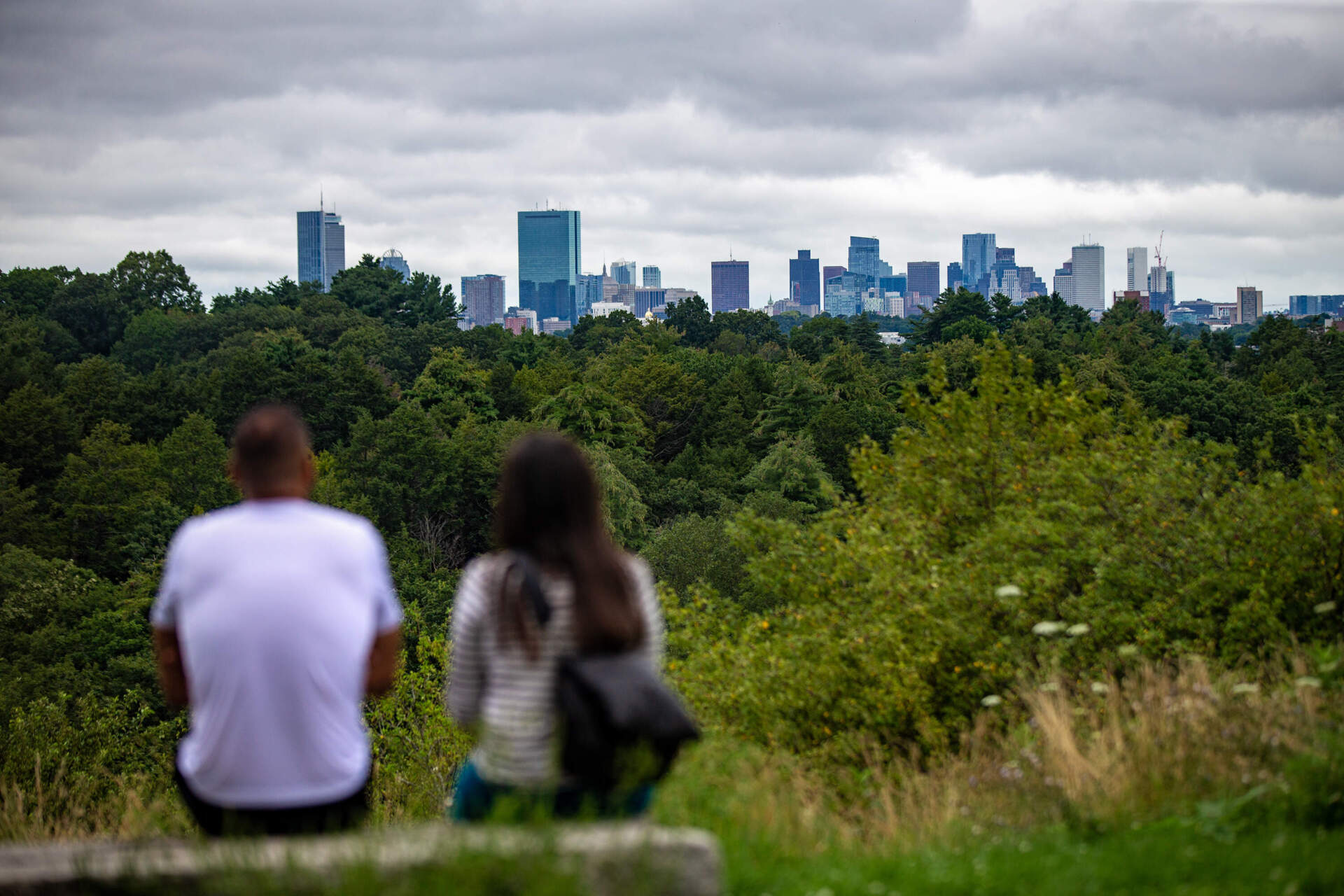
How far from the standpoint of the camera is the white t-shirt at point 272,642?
3262 millimetres

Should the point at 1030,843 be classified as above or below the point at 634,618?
below

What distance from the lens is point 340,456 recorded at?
59188 mm

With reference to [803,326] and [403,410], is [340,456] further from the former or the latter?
[803,326]

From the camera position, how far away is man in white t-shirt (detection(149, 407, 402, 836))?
129 inches

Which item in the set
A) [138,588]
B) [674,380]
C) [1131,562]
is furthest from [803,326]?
[1131,562]

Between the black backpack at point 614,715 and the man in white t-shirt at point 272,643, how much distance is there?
51 centimetres

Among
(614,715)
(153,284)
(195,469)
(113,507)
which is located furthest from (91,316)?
(614,715)

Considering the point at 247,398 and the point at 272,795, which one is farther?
the point at 247,398

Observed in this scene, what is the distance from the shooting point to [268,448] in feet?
11.3

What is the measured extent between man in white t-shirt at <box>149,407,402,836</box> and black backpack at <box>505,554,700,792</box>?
0.51 m

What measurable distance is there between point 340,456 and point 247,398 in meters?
11.2

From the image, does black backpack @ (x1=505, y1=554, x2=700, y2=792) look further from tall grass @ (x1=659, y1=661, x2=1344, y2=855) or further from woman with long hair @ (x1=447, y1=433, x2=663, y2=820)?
tall grass @ (x1=659, y1=661, x2=1344, y2=855)

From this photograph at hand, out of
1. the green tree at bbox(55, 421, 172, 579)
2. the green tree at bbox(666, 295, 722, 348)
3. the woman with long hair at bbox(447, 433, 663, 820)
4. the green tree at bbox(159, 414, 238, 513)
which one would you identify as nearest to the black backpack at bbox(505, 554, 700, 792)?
the woman with long hair at bbox(447, 433, 663, 820)

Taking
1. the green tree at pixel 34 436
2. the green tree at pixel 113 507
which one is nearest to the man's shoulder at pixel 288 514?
the green tree at pixel 113 507
